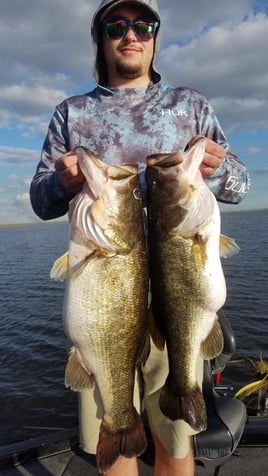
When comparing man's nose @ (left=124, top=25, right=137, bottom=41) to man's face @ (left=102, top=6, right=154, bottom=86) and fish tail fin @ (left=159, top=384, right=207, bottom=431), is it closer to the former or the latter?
man's face @ (left=102, top=6, right=154, bottom=86)

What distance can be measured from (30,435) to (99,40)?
863 cm

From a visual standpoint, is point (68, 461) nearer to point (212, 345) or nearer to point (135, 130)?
point (212, 345)

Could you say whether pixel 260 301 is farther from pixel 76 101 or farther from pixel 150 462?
pixel 76 101

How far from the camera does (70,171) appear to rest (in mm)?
2822

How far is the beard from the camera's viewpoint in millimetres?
3695

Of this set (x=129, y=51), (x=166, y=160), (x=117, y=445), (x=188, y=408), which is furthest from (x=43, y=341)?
(x=166, y=160)

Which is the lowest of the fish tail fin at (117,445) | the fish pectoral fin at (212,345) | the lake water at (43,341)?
the lake water at (43,341)

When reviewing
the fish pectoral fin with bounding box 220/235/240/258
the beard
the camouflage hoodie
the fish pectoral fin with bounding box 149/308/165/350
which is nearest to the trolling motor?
the fish pectoral fin with bounding box 149/308/165/350

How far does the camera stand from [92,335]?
2930 millimetres

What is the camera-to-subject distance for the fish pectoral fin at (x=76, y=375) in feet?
9.89

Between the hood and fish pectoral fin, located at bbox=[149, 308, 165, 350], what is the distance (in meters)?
2.37

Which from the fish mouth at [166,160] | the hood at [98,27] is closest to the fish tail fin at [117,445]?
the fish mouth at [166,160]

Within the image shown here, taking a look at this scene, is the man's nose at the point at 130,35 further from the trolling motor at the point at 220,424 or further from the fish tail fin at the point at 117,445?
the fish tail fin at the point at 117,445

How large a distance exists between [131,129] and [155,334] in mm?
1787
